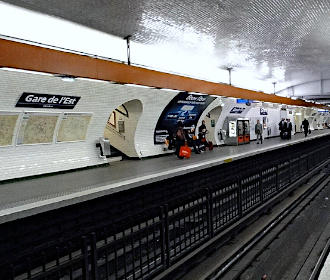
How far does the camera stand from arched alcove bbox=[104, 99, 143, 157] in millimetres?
11672

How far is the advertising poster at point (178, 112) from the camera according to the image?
498 inches

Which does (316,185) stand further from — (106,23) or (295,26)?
(106,23)

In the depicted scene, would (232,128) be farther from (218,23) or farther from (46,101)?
(46,101)

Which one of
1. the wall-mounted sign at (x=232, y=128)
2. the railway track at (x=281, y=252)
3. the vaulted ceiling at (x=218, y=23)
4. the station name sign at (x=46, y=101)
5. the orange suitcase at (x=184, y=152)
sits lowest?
the railway track at (x=281, y=252)

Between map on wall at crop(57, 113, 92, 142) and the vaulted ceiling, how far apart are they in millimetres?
2812

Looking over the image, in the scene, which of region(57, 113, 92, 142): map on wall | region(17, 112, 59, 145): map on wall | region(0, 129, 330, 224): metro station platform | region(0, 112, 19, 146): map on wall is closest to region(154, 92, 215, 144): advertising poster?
region(57, 113, 92, 142): map on wall

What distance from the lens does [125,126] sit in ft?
40.2

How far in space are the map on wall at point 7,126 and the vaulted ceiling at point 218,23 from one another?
273 centimetres

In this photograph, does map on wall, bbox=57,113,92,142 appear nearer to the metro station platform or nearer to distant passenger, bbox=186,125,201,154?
the metro station platform

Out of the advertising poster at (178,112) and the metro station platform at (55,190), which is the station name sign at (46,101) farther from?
the advertising poster at (178,112)

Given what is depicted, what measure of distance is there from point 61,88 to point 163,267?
5.49 metres


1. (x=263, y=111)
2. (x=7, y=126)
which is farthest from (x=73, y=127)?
(x=263, y=111)

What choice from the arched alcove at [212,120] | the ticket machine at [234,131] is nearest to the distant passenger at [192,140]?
the arched alcove at [212,120]

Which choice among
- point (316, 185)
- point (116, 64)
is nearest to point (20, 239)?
point (116, 64)
